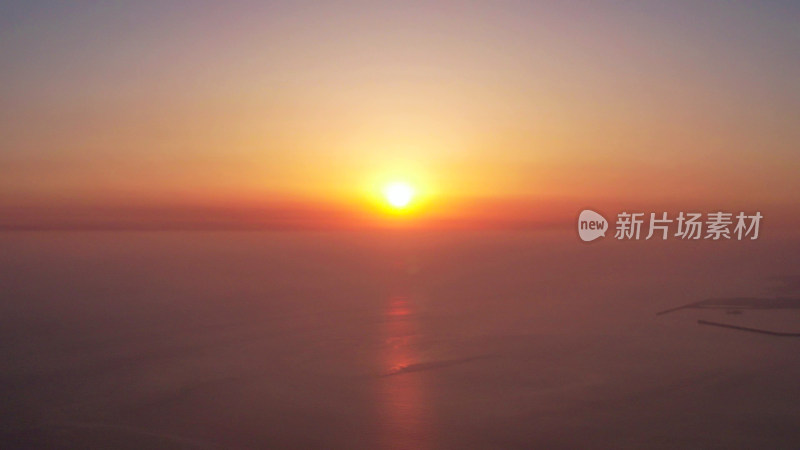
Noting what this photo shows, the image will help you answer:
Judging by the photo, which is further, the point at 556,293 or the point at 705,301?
the point at 556,293

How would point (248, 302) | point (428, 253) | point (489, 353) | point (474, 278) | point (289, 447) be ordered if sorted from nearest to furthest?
point (289, 447)
point (489, 353)
point (248, 302)
point (474, 278)
point (428, 253)

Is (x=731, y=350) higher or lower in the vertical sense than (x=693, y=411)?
higher

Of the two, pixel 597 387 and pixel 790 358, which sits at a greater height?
pixel 790 358

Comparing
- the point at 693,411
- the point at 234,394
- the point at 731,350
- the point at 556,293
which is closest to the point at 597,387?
the point at 693,411

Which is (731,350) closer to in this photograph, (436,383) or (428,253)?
(436,383)

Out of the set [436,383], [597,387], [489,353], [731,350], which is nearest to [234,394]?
[436,383]

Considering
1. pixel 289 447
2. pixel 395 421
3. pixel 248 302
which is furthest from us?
pixel 248 302

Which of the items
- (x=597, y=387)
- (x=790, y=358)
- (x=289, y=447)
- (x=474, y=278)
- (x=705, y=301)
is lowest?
(x=289, y=447)

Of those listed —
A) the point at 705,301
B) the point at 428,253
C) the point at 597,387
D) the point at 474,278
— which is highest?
the point at 428,253

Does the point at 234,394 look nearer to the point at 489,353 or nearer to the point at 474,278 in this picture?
the point at 489,353
